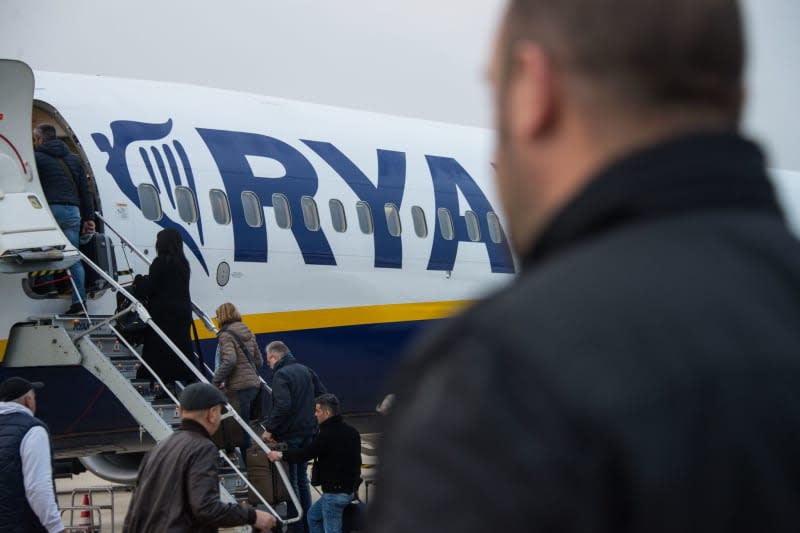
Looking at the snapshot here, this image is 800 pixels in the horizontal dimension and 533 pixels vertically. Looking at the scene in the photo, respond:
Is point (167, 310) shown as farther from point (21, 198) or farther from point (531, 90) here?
point (531, 90)

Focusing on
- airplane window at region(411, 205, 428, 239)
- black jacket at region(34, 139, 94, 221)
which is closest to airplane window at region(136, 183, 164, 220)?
black jacket at region(34, 139, 94, 221)

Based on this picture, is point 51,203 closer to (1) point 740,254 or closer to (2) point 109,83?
(2) point 109,83

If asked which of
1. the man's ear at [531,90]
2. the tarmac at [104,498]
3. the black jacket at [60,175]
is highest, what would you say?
the black jacket at [60,175]

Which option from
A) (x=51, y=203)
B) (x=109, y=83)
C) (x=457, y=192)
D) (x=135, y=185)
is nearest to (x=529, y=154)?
(x=51, y=203)

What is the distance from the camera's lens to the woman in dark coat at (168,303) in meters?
9.87

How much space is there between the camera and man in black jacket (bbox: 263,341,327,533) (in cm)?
1041

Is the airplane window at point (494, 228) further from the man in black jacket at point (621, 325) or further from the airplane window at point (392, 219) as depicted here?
the man in black jacket at point (621, 325)

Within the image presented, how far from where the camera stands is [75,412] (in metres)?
Result: 10.5

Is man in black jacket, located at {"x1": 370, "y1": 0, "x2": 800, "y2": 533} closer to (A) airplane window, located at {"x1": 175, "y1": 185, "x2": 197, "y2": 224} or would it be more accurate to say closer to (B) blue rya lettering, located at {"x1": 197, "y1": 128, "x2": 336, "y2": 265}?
(A) airplane window, located at {"x1": 175, "y1": 185, "x2": 197, "y2": 224}

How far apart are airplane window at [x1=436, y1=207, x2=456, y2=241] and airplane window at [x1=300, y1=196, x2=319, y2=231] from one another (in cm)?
181

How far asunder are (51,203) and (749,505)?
31.3ft

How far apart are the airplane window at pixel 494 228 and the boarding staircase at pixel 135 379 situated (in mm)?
5218

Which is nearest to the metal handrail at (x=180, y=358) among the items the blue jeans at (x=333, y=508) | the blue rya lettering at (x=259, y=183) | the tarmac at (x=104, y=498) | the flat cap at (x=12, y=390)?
the blue jeans at (x=333, y=508)

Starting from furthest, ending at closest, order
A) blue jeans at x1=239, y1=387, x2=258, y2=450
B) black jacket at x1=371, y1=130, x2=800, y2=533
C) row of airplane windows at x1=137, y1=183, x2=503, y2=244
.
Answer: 1. row of airplane windows at x1=137, y1=183, x2=503, y2=244
2. blue jeans at x1=239, y1=387, x2=258, y2=450
3. black jacket at x1=371, y1=130, x2=800, y2=533
